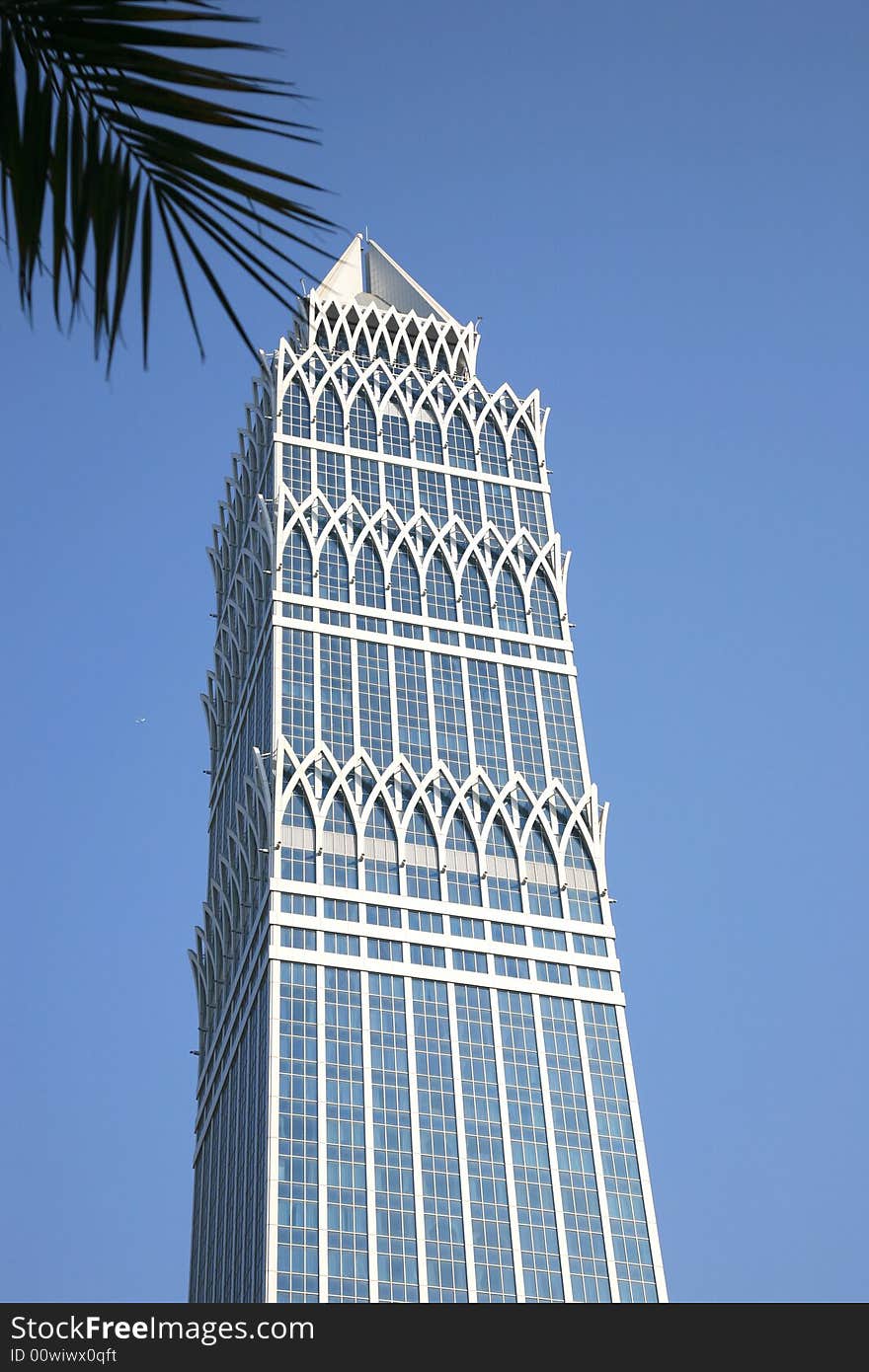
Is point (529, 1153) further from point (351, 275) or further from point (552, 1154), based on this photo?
point (351, 275)

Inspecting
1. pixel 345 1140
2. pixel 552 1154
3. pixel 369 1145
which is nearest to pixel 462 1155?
pixel 369 1145

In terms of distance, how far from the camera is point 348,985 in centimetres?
11069

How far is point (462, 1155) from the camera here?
104875 millimetres

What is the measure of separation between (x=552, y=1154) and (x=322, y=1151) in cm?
1535

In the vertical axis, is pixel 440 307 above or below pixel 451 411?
above

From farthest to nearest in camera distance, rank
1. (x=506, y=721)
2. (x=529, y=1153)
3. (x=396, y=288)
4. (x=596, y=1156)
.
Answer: (x=396, y=288) → (x=506, y=721) → (x=596, y=1156) → (x=529, y=1153)

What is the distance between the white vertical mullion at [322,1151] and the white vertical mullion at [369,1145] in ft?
8.42

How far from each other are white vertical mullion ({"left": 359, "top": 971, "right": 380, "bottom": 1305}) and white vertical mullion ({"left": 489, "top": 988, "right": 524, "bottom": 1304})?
857 cm

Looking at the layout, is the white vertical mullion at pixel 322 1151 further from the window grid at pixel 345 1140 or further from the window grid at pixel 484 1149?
the window grid at pixel 484 1149

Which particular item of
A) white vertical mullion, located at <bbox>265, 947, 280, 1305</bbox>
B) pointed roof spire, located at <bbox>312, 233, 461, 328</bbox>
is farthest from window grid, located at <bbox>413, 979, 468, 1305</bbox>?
pointed roof spire, located at <bbox>312, 233, 461, 328</bbox>

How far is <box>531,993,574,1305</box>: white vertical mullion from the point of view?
102m
